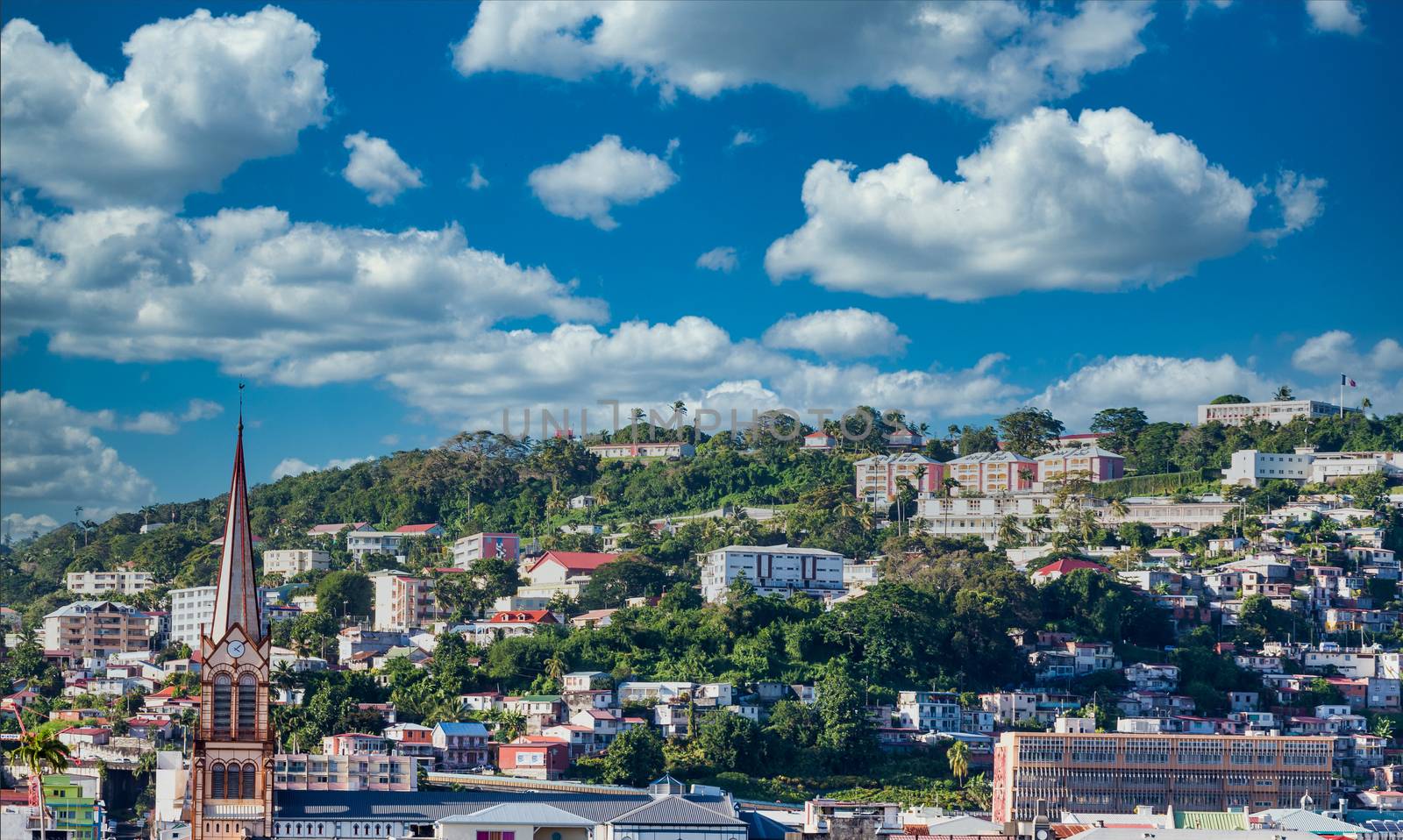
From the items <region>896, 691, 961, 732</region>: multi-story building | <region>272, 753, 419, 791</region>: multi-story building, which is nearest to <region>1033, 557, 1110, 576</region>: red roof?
<region>896, 691, 961, 732</region>: multi-story building

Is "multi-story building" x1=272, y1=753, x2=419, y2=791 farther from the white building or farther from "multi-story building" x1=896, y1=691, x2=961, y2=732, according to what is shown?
A: the white building

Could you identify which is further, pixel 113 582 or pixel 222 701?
pixel 113 582

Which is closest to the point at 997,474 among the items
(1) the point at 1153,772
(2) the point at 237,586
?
(1) the point at 1153,772

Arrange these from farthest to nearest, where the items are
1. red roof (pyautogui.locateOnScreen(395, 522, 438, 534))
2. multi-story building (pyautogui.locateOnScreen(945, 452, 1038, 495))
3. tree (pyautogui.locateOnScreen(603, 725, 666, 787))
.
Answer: red roof (pyautogui.locateOnScreen(395, 522, 438, 534)) → multi-story building (pyautogui.locateOnScreen(945, 452, 1038, 495)) → tree (pyautogui.locateOnScreen(603, 725, 666, 787))

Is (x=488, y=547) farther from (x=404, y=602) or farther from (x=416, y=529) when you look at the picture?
(x=416, y=529)

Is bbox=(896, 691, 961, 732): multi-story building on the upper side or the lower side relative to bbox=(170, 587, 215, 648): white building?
lower

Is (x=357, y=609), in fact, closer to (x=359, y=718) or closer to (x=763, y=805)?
(x=359, y=718)
